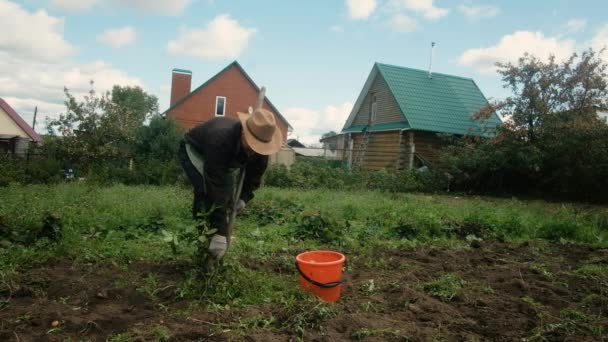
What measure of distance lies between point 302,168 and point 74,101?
28.5 feet

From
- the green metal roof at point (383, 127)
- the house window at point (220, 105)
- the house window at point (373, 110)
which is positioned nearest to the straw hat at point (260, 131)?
the green metal roof at point (383, 127)

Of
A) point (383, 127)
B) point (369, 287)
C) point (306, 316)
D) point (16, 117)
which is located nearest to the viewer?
point (306, 316)

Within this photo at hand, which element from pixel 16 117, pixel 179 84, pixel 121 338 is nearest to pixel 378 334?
pixel 121 338

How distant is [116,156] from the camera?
1497 cm

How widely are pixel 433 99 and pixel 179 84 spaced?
1554cm

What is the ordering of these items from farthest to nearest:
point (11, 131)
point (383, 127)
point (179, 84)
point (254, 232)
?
point (179, 84)
point (11, 131)
point (383, 127)
point (254, 232)

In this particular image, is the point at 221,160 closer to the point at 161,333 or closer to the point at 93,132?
the point at 161,333

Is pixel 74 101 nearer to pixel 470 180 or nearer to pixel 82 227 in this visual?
pixel 82 227

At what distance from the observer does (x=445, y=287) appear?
12.7 feet

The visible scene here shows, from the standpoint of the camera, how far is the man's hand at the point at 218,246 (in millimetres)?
3502

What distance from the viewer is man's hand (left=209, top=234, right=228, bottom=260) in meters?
3.50

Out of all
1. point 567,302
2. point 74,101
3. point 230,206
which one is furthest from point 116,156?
point 567,302

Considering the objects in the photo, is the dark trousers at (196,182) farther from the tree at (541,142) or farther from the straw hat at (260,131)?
the tree at (541,142)

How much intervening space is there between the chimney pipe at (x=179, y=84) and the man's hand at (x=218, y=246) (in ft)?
80.9
